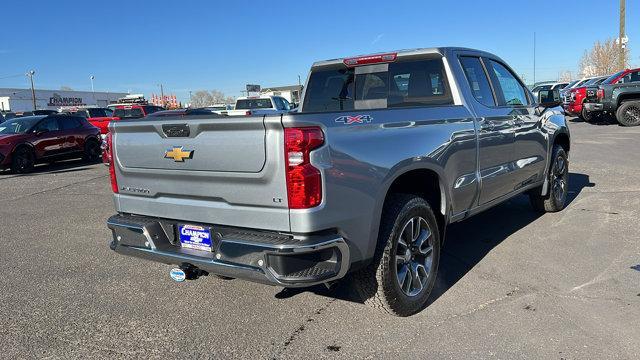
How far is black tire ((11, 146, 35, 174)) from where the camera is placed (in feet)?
45.1

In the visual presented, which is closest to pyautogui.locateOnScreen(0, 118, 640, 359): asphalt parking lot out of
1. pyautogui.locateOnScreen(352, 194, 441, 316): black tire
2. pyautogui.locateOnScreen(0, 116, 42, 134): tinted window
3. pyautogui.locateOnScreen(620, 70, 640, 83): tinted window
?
pyautogui.locateOnScreen(352, 194, 441, 316): black tire

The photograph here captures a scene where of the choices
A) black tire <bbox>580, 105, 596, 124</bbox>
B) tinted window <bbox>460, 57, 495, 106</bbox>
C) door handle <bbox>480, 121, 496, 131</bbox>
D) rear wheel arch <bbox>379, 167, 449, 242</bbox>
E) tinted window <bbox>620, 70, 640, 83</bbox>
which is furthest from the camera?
black tire <bbox>580, 105, 596, 124</bbox>

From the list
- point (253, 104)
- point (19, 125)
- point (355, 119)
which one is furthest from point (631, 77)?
point (19, 125)

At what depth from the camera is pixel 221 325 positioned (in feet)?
12.0

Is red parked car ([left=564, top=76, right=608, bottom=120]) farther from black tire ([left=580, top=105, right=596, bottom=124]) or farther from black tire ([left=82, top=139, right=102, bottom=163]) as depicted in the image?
black tire ([left=82, top=139, right=102, bottom=163])

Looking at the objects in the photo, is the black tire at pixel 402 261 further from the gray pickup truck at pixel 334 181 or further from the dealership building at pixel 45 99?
the dealership building at pixel 45 99

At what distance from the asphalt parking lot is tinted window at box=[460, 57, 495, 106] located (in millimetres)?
1532

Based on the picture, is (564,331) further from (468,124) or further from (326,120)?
(326,120)

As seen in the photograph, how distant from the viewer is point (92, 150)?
16281mm

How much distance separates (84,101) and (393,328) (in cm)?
9356

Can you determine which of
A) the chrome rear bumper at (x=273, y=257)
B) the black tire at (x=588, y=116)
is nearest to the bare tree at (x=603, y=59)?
the black tire at (x=588, y=116)

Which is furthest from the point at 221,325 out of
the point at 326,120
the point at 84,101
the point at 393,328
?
the point at 84,101

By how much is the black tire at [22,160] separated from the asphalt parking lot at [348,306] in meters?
8.83

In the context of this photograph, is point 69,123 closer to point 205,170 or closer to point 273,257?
point 205,170
